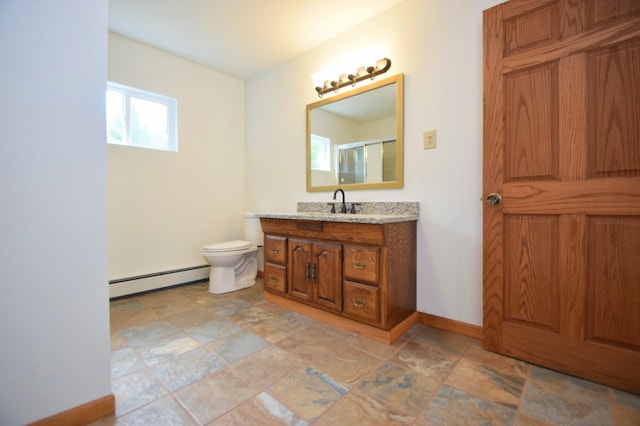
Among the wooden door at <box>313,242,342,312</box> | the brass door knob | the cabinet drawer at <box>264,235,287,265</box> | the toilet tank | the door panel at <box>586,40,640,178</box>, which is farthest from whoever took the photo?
the toilet tank

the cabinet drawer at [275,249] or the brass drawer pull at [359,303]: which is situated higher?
the cabinet drawer at [275,249]

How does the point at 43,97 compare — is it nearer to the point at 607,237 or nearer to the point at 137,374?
the point at 137,374

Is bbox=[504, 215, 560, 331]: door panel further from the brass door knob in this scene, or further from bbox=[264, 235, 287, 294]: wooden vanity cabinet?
bbox=[264, 235, 287, 294]: wooden vanity cabinet

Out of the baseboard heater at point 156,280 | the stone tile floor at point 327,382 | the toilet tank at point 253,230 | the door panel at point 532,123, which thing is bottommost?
the stone tile floor at point 327,382

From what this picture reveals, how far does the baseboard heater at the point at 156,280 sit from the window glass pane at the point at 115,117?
4.37 ft

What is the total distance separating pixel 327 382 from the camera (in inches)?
51.0

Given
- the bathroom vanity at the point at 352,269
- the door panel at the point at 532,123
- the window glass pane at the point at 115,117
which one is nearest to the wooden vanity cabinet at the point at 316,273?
the bathroom vanity at the point at 352,269

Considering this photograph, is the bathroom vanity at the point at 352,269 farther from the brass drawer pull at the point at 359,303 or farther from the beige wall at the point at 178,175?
the beige wall at the point at 178,175

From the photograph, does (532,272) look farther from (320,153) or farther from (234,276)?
(234,276)

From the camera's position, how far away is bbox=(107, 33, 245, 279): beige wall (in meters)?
2.53

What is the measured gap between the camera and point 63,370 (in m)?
1.02

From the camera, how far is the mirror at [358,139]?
209 centimetres

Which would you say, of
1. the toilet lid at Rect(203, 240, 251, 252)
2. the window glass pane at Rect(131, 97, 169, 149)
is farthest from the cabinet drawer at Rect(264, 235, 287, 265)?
the window glass pane at Rect(131, 97, 169, 149)

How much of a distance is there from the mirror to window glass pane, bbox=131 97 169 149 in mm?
1581
